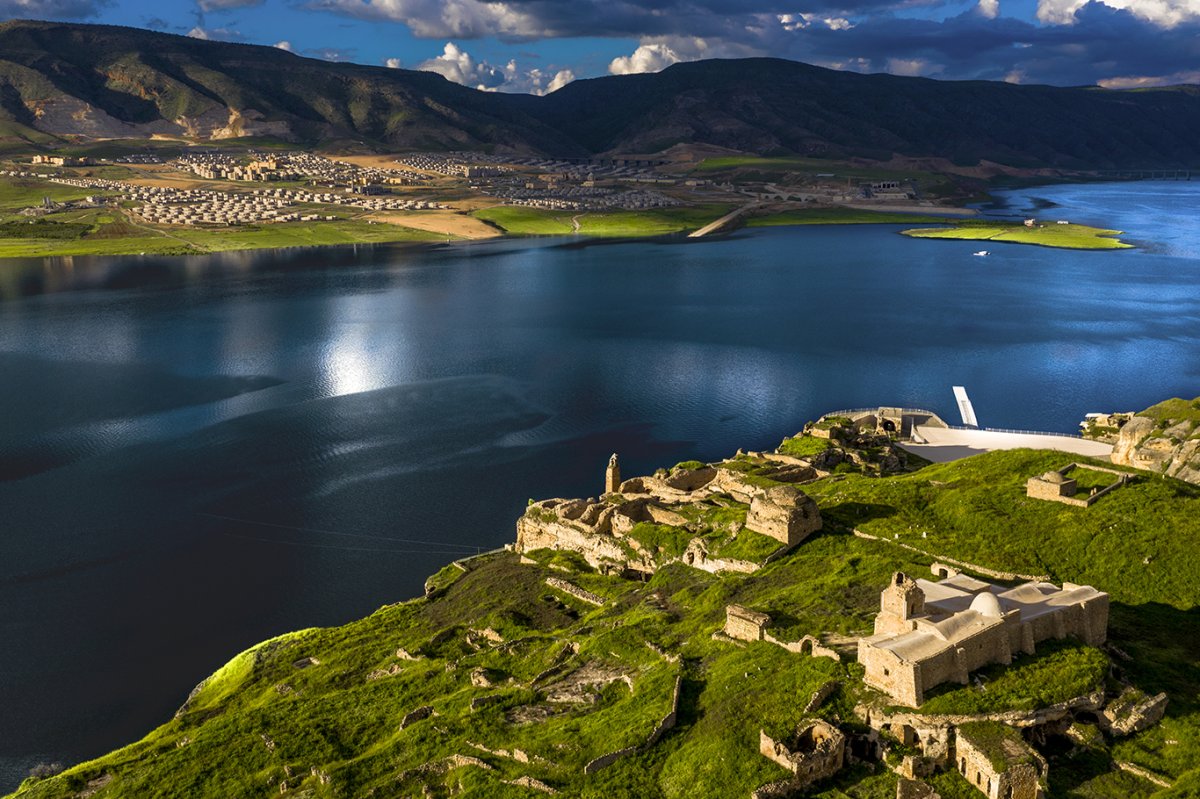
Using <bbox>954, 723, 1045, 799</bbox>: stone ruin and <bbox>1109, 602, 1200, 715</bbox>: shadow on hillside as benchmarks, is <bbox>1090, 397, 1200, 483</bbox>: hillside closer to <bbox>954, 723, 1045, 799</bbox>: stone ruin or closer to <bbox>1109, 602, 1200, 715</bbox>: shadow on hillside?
<bbox>1109, 602, 1200, 715</bbox>: shadow on hillside

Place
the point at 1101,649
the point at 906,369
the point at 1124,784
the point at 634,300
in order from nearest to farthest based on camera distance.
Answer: the point at 1124,784 → the point at 1101,649 → the point at 906,369 → the point at 634,300

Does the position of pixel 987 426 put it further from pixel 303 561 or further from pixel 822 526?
pixel 303 561

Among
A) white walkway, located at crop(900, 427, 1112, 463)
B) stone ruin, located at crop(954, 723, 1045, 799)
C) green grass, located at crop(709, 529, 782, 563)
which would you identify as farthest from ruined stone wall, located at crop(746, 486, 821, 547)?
white walkway, located at crop(900, 427, 1112, 463)

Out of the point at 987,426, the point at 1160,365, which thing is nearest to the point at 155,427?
the point at 987,426

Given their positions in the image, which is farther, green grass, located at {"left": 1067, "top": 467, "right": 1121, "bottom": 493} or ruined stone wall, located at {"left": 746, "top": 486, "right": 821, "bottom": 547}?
green grass, located at {"left": 1067, "top": 467, "right": 1121, "bottom": 493}

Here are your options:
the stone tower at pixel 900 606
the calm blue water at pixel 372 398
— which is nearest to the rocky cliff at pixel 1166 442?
the calm blue water at pixel 372 398

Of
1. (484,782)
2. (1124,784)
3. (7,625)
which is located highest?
(1124,784)
